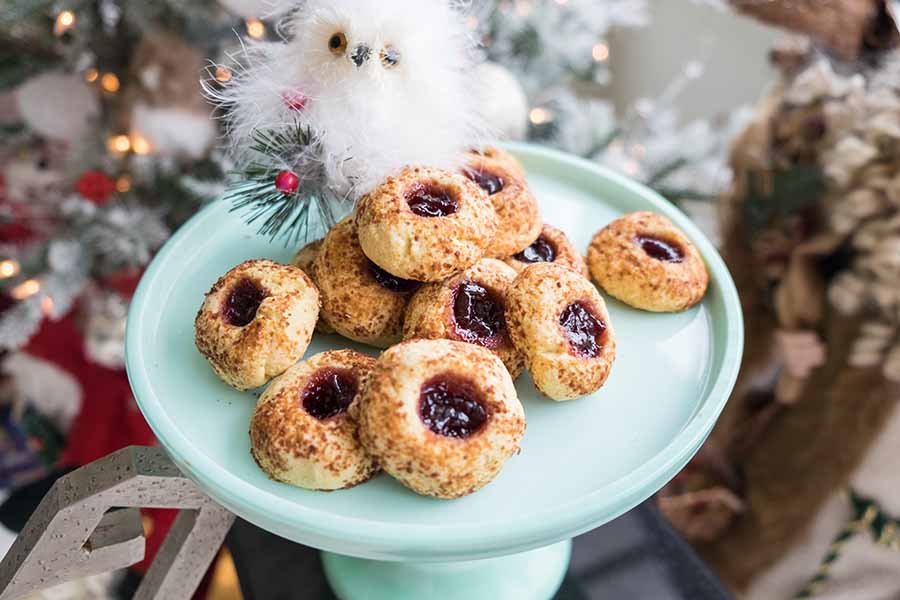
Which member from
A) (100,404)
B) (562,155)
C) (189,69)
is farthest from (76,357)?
(562,155)

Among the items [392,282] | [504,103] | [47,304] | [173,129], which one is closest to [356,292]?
[392,282]

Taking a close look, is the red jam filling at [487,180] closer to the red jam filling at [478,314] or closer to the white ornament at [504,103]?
the red jam filling at [478,314]

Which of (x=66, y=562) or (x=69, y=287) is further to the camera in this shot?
(x=69, y=287)

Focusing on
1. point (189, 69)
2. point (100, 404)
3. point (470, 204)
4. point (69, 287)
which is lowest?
point (100, 404)

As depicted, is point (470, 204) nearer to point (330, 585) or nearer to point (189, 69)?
point (330, 585)

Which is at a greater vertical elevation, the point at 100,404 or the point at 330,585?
the point at 330,585

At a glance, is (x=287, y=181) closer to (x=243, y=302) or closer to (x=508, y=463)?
(x=243, y=302)

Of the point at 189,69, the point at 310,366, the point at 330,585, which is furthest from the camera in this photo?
the point at 189,69
